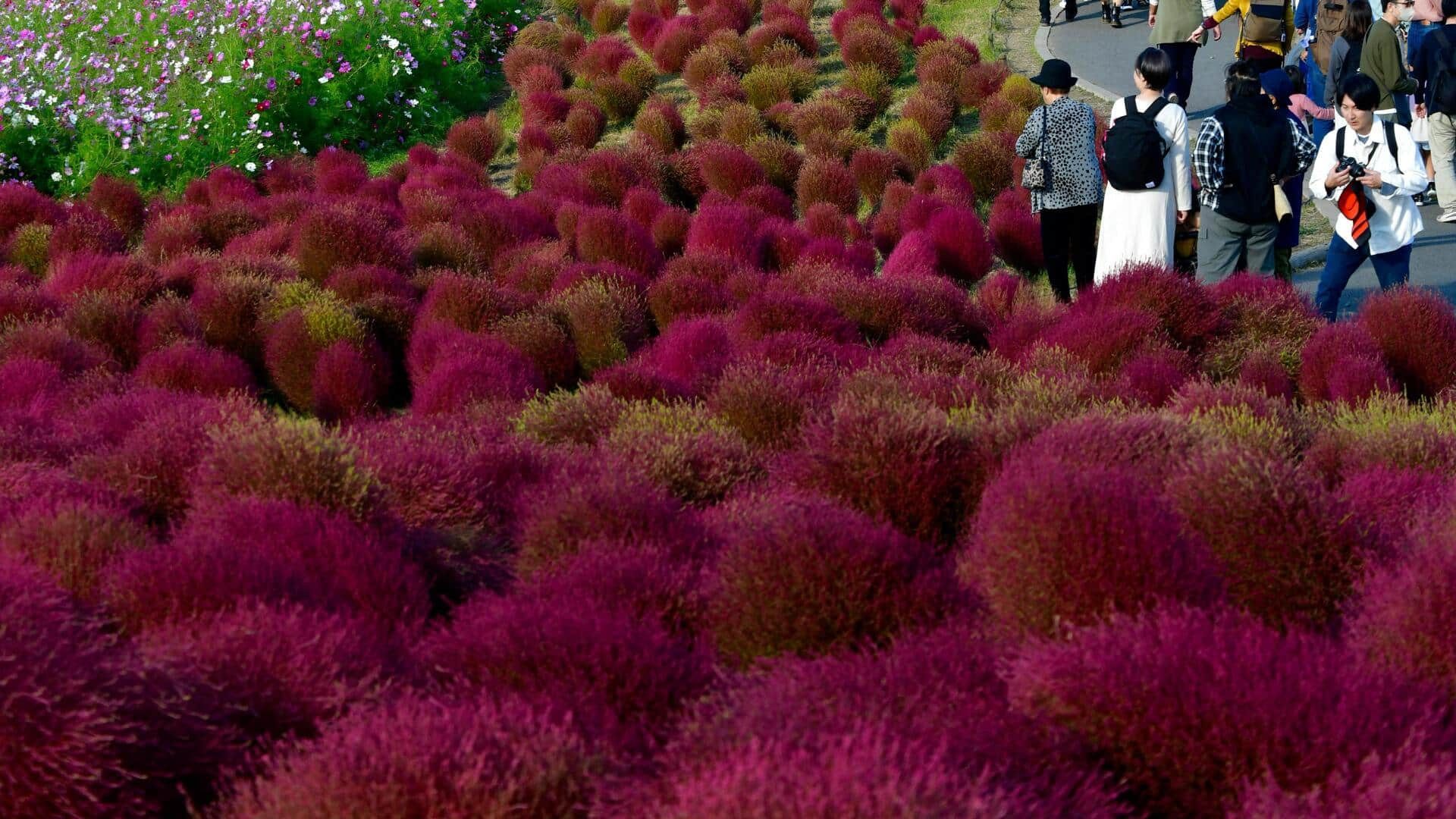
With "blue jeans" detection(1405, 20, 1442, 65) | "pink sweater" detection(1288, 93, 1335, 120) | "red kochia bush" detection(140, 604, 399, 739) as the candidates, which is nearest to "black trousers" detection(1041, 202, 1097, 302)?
"pink sweater" detection(1288, 93, 1335, 120)

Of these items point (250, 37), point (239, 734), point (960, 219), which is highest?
point (250, 37)

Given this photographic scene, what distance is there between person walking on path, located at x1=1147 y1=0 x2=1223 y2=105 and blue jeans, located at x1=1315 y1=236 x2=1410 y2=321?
3.98 m

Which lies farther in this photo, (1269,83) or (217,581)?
(1269,83)

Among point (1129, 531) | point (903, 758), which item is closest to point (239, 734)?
point (903, 758)

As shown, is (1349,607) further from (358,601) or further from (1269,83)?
(1269,83)

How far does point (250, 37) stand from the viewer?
39.0ft

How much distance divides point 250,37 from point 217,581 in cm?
987

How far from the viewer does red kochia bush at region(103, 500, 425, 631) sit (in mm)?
3121

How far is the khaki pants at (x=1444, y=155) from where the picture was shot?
9.29 metres

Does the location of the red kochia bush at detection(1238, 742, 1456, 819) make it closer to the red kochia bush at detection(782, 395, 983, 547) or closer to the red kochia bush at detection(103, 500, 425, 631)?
the red kochia bush at detection(782, 395, 983, 547)

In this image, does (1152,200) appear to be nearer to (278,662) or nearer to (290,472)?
(290,472)

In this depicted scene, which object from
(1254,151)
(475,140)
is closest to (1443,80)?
(1254,151)

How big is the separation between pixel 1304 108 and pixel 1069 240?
2.67 meters

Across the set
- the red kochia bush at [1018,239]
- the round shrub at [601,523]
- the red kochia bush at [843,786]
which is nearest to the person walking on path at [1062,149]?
the red kochia bush at [1018,239]
